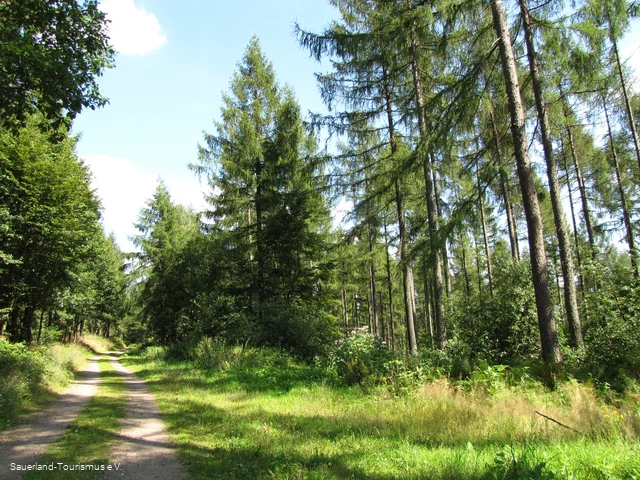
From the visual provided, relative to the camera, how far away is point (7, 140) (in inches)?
593

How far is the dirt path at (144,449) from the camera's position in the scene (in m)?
4.52

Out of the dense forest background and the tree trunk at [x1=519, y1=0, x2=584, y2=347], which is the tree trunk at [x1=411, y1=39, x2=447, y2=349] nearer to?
the dense forest background

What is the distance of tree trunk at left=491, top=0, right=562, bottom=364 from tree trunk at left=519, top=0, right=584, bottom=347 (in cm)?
186

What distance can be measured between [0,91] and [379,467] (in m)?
9.52

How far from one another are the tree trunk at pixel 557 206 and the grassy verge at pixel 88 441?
1212cm

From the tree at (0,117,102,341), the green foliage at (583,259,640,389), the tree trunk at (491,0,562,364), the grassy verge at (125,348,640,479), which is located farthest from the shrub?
the green foliage at (583,259,640,389)

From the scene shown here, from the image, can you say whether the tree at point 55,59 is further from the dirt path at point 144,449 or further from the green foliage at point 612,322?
the green foliage at point 612,322

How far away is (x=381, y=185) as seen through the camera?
13.7 m

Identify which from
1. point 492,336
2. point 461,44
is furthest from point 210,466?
point 461,44

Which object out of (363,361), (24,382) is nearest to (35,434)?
(24,382)

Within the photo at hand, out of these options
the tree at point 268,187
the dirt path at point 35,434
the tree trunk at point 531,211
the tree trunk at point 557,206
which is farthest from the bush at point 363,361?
the tree at point 268,187

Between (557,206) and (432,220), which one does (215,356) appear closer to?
(432,220)

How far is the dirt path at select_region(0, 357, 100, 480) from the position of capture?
16.3ft

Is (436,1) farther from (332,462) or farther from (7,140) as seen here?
(7,140)
